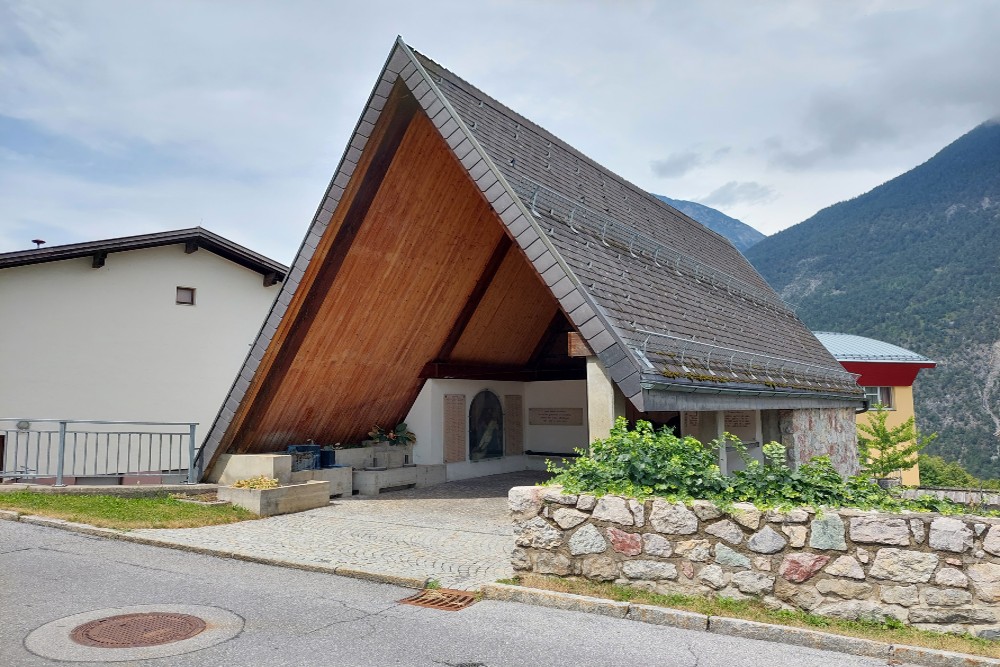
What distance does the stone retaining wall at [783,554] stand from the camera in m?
5.01

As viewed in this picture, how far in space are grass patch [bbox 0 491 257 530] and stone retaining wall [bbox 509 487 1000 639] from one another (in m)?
5.22

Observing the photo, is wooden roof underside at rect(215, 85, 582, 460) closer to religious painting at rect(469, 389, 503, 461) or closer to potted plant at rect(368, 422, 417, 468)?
potted plant at rect(368, 422, 417, 468)

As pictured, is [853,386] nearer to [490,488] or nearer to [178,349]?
[490,488]

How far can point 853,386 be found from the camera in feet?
56.7

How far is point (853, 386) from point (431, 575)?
45.0 feet

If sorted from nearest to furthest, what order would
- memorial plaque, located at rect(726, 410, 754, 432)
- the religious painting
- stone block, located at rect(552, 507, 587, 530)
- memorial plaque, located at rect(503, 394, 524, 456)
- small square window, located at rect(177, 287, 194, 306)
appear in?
stone block, located at rect(552, 507, 587, 530), memorial plaque, located at rect(726, 410, 754, 432), the religious painting, memorial plaque, located at rect(503, 394, 524, 456), small square window, located at rect(177, 287, 194, 306)

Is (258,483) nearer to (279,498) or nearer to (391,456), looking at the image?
(279,498)

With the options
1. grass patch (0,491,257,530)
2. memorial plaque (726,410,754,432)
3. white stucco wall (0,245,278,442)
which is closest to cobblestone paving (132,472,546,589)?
grass patch (0,491,257,530)

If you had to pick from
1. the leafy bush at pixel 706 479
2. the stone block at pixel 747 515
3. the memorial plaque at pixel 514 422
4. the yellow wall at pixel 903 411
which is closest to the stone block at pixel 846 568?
the leafy bush at pixel 706 479

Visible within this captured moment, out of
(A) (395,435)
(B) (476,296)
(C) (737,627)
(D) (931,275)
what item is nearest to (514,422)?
(A) (395,435)

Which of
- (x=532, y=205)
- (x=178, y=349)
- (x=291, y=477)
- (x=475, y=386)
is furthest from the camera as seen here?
(x=178, y=349)

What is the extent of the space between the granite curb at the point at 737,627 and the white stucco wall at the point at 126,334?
12.6 meters

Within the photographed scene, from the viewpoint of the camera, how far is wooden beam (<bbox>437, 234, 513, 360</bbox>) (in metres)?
13.8

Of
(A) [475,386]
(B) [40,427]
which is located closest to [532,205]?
(A) [475,386]
